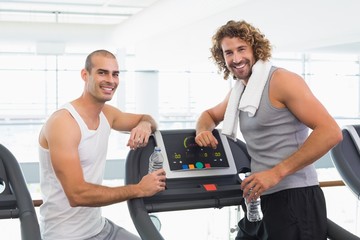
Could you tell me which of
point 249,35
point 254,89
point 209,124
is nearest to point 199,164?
point 209,124

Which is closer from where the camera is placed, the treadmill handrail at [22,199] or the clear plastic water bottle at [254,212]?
the treadmill handrail at [22,199]

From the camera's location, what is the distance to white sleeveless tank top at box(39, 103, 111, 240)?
5.96 feet

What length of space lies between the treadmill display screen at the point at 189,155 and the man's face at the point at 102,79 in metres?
0.29

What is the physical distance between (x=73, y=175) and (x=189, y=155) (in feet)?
1.60

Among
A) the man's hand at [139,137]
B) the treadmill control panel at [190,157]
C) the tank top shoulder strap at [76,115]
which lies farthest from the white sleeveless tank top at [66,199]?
the treadmill control panel at [190,157]

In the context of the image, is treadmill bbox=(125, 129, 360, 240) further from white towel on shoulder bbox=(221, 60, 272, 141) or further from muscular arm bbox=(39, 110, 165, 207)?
white towel on shoulder bbox=(221, 60, 272, 141)

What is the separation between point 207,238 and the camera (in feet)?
7.78

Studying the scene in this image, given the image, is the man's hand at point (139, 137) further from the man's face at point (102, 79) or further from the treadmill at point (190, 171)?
the man's face at point (102, 79)

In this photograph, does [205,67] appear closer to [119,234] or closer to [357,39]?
[357,39]

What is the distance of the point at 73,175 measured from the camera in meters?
1.69

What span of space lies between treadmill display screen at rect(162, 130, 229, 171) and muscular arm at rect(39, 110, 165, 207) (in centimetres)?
20

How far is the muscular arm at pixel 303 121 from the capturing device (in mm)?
1592

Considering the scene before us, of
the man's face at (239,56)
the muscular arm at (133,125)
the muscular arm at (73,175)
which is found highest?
the man's face at (239,56)

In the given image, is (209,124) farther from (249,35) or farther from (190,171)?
(249,35)
